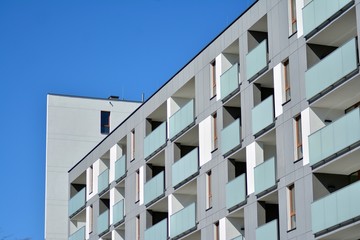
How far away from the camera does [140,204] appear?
6159 cm

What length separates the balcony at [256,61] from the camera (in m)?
46.9

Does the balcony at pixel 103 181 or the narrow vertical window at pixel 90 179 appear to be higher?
the narrow vertical window at pixel 90 179

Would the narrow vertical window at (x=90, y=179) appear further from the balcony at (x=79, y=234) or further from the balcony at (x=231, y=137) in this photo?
the balcony at (x=231, y=137)

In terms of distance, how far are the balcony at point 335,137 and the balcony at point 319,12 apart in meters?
4.30

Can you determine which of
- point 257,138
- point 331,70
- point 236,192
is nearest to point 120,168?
point 236,192

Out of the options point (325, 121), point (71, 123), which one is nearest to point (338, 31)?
point (325, 121)

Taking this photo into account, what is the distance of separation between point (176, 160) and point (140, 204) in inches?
213

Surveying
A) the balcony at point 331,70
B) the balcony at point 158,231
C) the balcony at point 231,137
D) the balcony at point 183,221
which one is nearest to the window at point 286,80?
the balcony at point 331,70

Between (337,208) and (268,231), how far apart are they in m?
5.84

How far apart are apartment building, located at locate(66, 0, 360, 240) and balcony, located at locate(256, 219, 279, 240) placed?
0.04 m

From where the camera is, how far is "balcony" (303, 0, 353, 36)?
41.4 m

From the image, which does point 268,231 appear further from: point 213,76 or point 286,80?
point 213,76

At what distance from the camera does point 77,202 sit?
237ft

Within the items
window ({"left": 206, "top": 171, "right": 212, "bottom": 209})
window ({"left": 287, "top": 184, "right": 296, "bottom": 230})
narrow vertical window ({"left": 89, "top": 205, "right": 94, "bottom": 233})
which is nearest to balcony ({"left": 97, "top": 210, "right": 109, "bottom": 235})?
narrow vertical window ({"left": 89, "top": 205, "right": 94, "bottom": 233})
